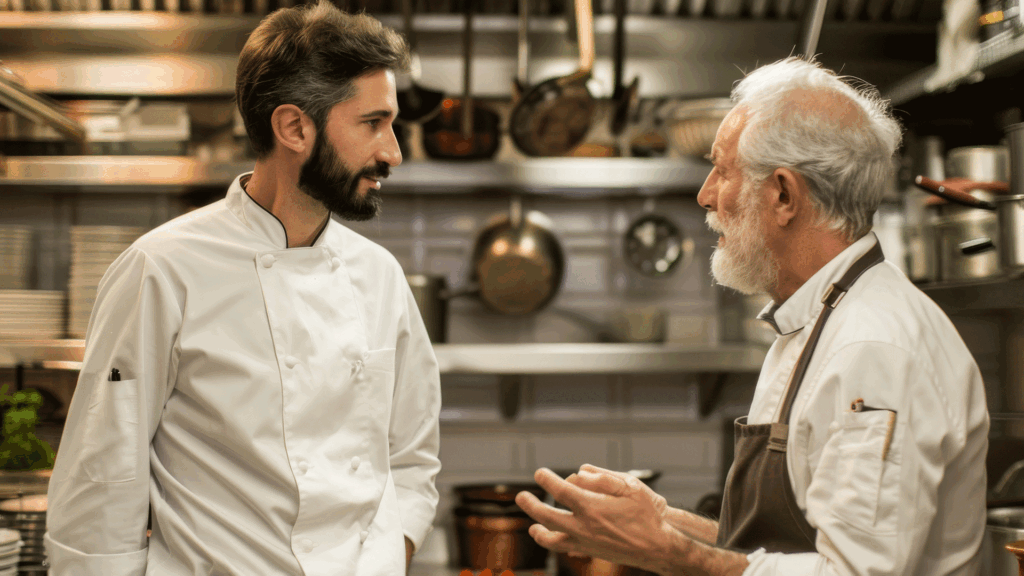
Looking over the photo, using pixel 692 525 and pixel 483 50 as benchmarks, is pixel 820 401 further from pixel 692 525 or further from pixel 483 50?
pixel 483 50

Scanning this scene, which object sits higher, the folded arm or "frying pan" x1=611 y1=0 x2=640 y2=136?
"frying pan" x1=611 y1=0 x2=640 y2=136

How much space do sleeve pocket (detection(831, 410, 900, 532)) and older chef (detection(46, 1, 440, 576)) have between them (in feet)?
2.41

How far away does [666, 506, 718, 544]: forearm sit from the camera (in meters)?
1.29

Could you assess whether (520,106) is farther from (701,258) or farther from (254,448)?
(254,448)

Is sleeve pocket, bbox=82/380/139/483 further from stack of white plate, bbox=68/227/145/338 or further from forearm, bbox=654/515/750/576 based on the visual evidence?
stack of white plate, bbox=68/227/145/338

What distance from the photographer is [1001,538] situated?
1.49 m

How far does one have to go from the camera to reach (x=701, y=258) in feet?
9.43

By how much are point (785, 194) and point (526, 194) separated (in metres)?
1.69

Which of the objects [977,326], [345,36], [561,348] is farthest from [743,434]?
[977,326]

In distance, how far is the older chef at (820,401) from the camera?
97cm

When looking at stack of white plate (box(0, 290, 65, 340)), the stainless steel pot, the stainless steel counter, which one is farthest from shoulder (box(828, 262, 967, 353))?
stack of white plate (box(0, 290, 65, 340))

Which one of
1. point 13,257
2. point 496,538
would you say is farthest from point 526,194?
point 13,257

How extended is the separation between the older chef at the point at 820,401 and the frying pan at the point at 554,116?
1.18 meters

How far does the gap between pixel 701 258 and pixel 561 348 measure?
0.75 m
